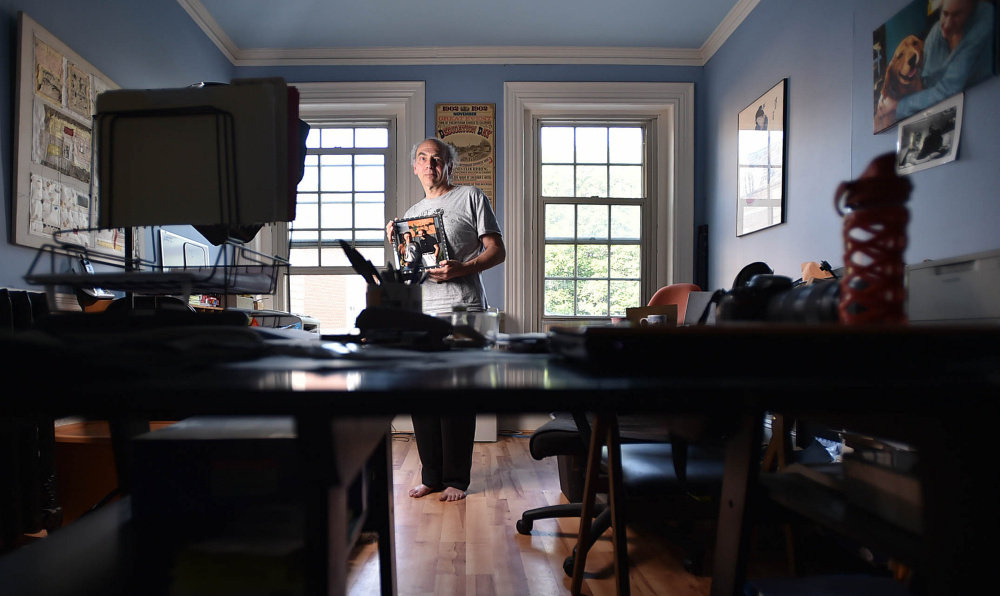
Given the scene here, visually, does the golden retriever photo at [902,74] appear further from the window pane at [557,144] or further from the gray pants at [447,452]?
the window pane at [557,144]

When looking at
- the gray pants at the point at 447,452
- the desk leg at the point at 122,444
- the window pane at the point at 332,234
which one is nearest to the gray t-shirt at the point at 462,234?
the gray pants at the point at 447,452

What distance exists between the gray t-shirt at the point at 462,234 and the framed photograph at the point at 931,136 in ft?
5.01

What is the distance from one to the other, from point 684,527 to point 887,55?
78.1 inches

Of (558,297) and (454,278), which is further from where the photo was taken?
(558,297)

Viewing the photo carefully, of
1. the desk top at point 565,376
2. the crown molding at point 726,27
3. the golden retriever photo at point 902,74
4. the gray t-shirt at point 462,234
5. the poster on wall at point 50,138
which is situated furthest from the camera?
the crown molding at point 726,27

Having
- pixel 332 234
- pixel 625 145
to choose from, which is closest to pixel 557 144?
pixel 625 145

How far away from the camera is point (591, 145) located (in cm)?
427

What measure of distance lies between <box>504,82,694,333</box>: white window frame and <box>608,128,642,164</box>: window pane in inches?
7.8

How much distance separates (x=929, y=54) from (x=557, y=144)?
2591 mm

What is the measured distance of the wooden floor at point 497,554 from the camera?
165 centimetres

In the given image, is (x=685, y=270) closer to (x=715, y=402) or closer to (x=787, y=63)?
(x=787, y=63)

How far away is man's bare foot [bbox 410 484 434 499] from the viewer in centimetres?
249

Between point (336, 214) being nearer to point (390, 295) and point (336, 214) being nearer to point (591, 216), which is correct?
point (591, 216)

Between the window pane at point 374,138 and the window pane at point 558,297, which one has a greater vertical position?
the window pane at point 374,138
